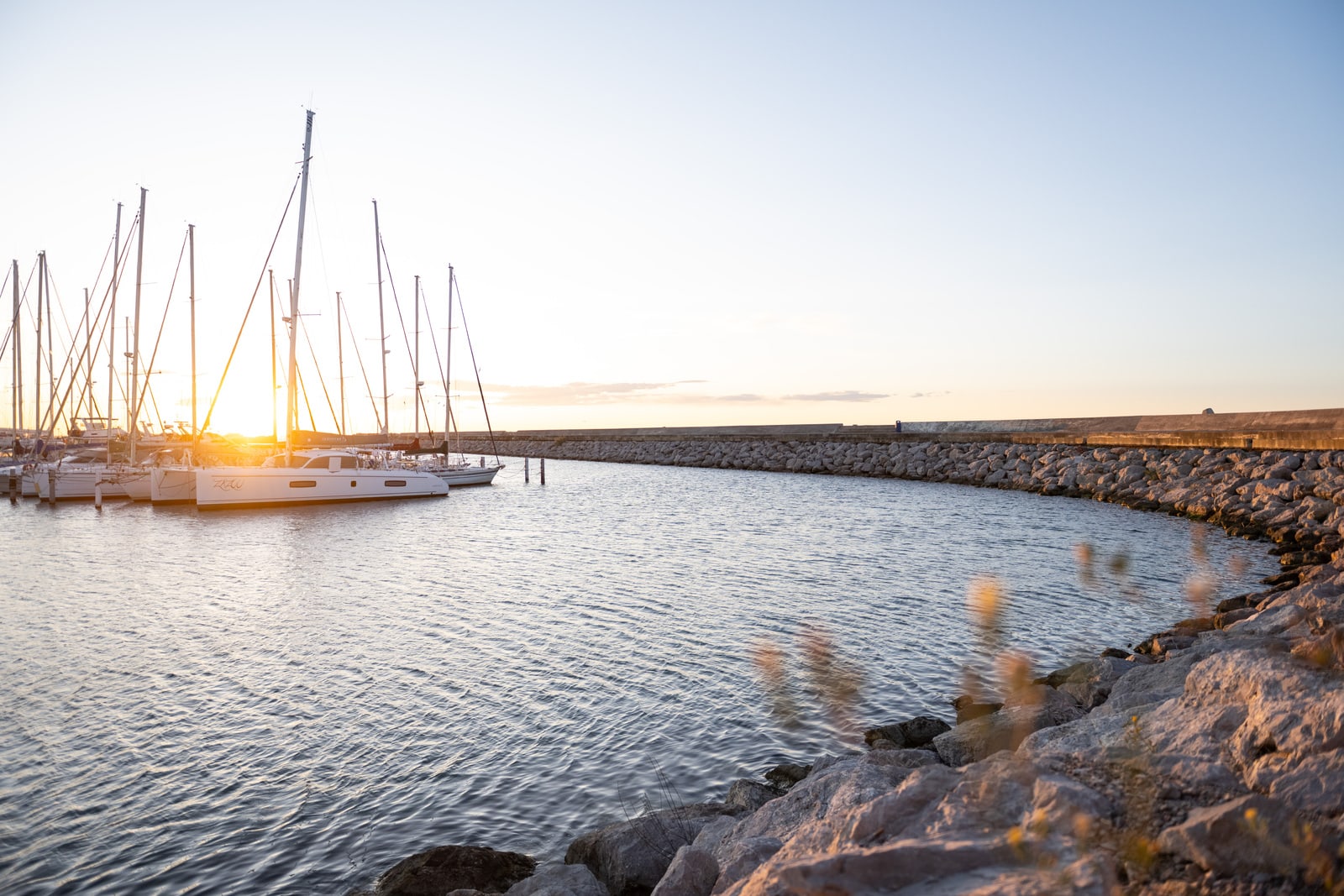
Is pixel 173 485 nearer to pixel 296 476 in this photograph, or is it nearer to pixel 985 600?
pixel 296 476

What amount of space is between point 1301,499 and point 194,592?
27913 mm

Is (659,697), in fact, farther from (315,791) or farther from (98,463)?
(98,463)

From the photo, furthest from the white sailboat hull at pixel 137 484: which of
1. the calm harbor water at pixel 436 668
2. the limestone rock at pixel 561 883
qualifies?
the limestone rock at pixel 561 883

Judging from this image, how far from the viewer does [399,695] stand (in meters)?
9.53

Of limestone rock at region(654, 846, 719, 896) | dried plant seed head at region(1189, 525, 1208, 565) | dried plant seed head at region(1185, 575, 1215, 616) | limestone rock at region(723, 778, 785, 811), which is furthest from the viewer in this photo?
dried plant seed head at region(1189, 525, 1208, 565)

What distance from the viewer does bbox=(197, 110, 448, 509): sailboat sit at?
31391mm

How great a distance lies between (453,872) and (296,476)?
99.8ft

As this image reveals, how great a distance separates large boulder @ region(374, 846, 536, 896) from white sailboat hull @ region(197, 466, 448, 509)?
2971cm

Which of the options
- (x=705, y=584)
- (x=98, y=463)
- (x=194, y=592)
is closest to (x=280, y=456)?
(x=98, y=463)

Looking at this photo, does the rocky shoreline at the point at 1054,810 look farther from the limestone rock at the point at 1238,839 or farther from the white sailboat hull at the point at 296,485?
the white sailboat hull at the point at 296,485

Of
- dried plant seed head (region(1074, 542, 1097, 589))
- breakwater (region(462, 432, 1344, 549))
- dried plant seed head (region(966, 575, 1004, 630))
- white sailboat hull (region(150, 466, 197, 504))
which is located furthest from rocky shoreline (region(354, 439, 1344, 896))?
white sailboat hull (region(150, 466, 197, 504))

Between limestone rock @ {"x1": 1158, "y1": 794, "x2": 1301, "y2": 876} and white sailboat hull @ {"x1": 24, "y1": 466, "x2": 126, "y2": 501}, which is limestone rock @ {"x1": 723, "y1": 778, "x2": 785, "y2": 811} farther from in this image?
white sailboat hull @ {"x1": 24, "y1": 466, "x2": 126, "y2": 501}

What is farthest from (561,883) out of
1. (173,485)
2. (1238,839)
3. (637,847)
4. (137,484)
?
(137,484)

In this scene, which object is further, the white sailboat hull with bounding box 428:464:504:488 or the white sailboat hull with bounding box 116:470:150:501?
the white sailboat hull with bounding box 428:464:504:488
